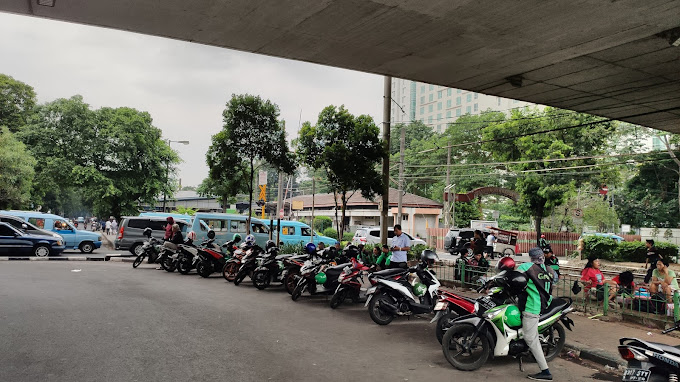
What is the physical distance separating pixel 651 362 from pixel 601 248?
2338 cm

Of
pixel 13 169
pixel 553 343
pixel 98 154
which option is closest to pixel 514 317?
pixel 553 343

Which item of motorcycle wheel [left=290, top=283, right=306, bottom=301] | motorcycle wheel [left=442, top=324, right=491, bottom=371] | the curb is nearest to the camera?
motorcycle wheel [left=442, top=324, right=491, bottom=371]

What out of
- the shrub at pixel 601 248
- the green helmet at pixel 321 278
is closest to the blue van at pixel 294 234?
the green helmet at pixel 321 278

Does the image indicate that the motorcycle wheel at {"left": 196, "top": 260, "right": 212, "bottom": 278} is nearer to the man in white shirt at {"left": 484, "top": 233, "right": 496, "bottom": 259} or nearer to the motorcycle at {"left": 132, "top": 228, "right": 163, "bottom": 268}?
the motorcycle at {"left": 132, "top": 228, "right": 163, "bottom": 268}

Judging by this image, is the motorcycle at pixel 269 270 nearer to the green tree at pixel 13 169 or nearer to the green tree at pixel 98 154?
the green tree at pixel 13 169

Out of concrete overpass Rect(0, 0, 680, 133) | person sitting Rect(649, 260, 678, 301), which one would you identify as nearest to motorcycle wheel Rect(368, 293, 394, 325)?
concrete overpass Rect(0, 0, 680, 133)

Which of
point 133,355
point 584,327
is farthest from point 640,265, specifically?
point 133,355

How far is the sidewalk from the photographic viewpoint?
701cm

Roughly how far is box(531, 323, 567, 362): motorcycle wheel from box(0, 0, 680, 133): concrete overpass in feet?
15.7

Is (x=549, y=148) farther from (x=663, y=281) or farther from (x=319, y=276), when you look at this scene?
(x=319, y=276)

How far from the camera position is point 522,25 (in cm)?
751

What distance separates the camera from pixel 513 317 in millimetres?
6176

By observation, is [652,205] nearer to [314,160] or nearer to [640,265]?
[640,265]

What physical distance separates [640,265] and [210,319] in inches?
882
